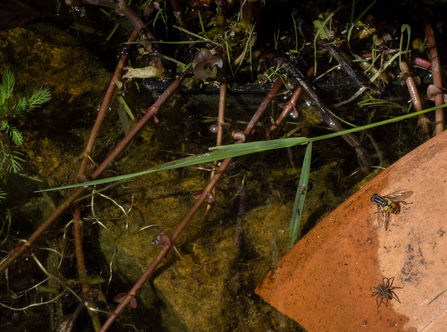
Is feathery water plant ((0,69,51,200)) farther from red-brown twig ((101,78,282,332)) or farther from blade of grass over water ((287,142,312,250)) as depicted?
blade of grass over water ((287,142,312,250))

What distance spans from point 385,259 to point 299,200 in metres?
0.68

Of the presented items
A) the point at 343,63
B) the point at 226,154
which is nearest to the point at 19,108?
the point at 226,154

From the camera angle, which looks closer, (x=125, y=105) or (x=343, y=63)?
(x=343, y=63)

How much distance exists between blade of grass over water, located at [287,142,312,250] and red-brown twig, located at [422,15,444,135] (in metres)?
1.02

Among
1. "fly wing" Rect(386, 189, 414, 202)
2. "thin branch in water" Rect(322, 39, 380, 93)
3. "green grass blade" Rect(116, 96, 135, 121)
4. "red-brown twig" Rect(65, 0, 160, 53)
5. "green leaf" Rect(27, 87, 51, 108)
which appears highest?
"red-brown twig" Rect(65, 0, 160, 53)

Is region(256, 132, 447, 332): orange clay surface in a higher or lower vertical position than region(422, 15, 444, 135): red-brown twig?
lower

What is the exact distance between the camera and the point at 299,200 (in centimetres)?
205

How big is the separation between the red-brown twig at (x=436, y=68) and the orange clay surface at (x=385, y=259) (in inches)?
23.5

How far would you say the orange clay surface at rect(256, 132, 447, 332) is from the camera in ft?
4.55

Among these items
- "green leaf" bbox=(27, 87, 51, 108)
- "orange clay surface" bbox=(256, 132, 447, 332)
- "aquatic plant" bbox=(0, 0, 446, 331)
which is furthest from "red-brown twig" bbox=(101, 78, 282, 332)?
"green leaf" bbox=(27, 87, 51, 108)

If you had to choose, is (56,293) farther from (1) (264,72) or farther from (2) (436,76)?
(2) (436,76)

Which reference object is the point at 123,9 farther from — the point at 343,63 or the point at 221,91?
the point at 343,63

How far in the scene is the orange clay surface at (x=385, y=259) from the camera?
139cm

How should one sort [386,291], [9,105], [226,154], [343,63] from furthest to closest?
[9,105]
[343,63]
[226,154]
[386,291]
